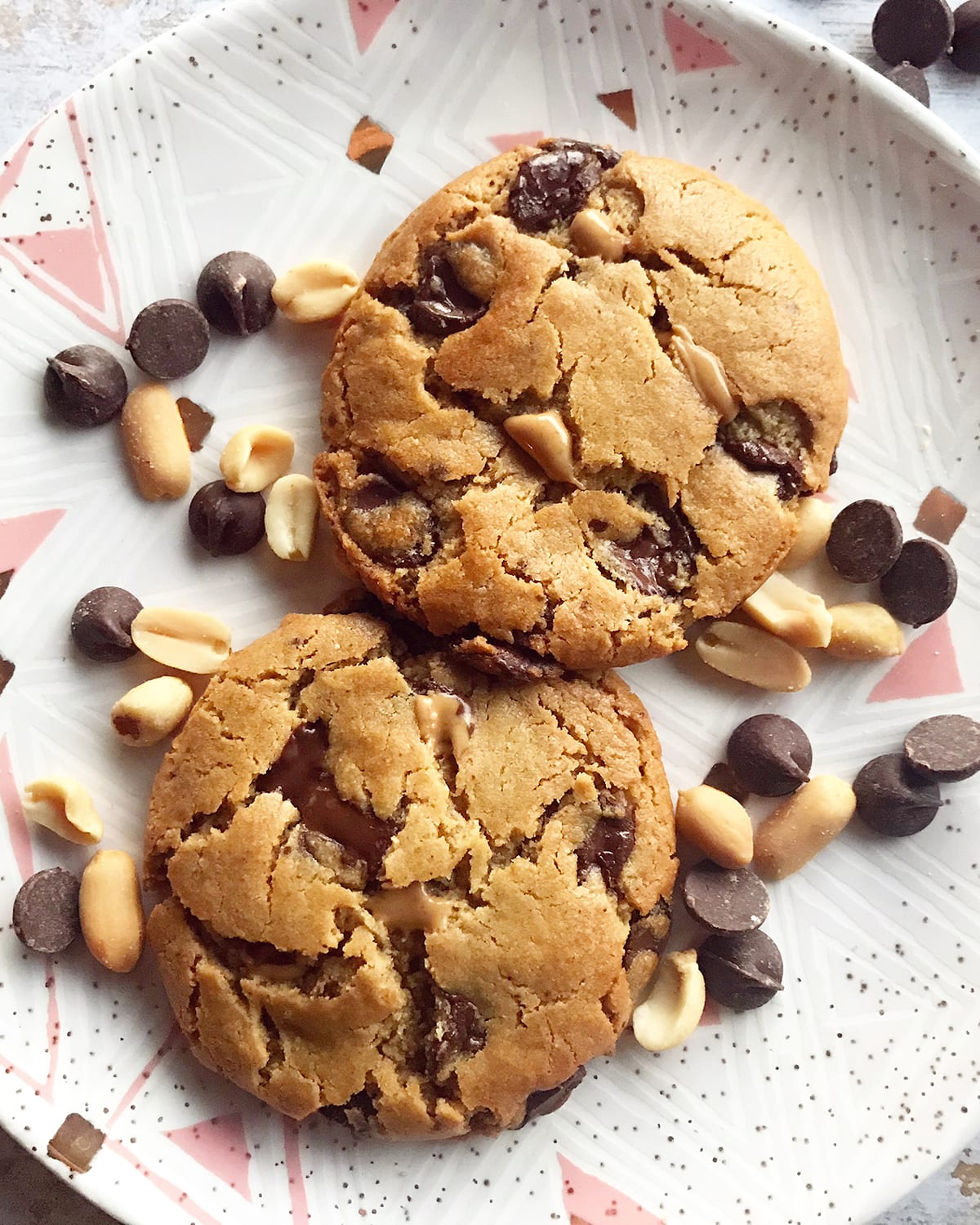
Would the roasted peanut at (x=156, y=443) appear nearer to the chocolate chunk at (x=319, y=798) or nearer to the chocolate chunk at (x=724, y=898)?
the chocolate chunk at (x=319, y=798)

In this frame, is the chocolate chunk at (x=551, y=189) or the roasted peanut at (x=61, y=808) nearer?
the chocolate chunk at (x=551, y=189)

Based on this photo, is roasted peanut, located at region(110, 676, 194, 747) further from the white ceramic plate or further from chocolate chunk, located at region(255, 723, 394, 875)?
chocolate chunk, located at region(255, 723, 394, 875)

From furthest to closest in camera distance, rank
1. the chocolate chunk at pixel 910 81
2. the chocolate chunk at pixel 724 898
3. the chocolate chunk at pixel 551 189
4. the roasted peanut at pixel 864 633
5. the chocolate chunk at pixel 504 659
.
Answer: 1. the chocolate chunk at pixel 910 81
2. the roasted peanut at pixel 864 633
3. the chocolate chunk at pixel 724 898
4. the chocolate chunk at pixel 551 189
5. the chocolate chunk at pixel 504 659

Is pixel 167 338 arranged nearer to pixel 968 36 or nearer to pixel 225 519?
pixel 225 519

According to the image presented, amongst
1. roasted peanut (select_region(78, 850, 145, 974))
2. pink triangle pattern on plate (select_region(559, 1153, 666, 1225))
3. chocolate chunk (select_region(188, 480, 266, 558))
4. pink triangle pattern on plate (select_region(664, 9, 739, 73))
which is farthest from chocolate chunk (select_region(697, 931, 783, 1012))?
pink triangle pattern on plate (select_region(664, 9, 739, 73))

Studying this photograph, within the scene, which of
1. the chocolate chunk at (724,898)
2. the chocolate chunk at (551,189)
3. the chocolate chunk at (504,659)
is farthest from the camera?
the chocolate chunk at (724,898)

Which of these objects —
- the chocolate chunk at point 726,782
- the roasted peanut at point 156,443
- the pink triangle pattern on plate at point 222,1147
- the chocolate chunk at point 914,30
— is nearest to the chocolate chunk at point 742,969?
the chocolate chunk at point 726,782

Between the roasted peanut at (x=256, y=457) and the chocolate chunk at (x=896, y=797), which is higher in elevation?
the chocolate chunk at (x=896, y=797)
